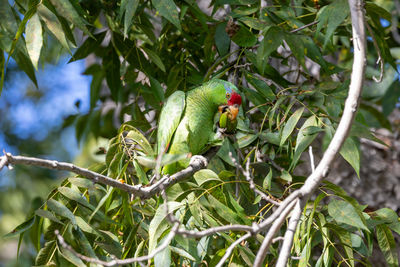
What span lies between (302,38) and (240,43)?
268 mm

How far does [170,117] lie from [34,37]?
2.43 feet

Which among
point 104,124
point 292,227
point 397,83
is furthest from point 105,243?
point 397,83

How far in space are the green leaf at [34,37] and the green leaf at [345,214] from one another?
1.07 meters

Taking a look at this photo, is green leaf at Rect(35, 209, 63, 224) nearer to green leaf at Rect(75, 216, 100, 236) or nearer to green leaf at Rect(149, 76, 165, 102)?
green leaf at Rect(75, 216, 100, 236)

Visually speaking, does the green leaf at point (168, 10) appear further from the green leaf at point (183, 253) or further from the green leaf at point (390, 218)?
the green leaf at point (390, 218)

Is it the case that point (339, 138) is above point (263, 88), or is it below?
above

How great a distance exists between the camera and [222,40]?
207cm

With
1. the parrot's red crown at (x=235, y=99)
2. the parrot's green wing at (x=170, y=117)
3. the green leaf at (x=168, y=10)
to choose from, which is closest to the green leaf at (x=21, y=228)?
the parrot's green wing at (x=170, y=117)

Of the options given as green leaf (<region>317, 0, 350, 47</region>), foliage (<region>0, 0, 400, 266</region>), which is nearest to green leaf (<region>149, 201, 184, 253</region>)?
foliage (<region>0, 0, 400, 266</region>)

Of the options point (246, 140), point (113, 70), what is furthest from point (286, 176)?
point (113, 70)

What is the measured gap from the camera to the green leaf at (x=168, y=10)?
1.64 metres

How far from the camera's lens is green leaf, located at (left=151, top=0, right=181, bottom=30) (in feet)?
5.39

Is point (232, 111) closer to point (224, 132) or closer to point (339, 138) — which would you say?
point (224, 132)

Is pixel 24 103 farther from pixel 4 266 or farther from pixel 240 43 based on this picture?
pixel 240 43
